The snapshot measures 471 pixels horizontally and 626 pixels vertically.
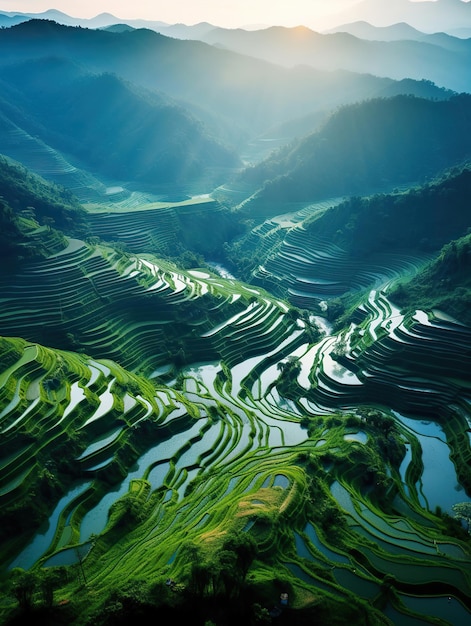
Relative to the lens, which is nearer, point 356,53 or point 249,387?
point 249,387

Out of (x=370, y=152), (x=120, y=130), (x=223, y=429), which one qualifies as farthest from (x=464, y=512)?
(x=120, y=130)

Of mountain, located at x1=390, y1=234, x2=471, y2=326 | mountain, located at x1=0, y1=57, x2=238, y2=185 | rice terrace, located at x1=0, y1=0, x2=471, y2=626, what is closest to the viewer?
rice terrace, located at x1=0, y1=0, x2=471, y2=626

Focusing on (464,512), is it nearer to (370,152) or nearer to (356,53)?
(370,152)

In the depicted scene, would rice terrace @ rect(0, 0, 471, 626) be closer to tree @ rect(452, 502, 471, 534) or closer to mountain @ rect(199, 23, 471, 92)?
tree @ rect(452, 502, 471, 534)

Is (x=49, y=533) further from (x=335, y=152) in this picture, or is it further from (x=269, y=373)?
(x=335, y=152)

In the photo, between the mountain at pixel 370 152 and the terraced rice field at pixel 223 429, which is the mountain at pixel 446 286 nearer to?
the terraced rice field at pixel 223 429

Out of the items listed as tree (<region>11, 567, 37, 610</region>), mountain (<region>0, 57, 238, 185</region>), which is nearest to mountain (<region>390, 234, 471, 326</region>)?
tree (<region>11, 567, 37, 610</region>)

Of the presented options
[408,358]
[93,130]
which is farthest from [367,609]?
[93,130]
